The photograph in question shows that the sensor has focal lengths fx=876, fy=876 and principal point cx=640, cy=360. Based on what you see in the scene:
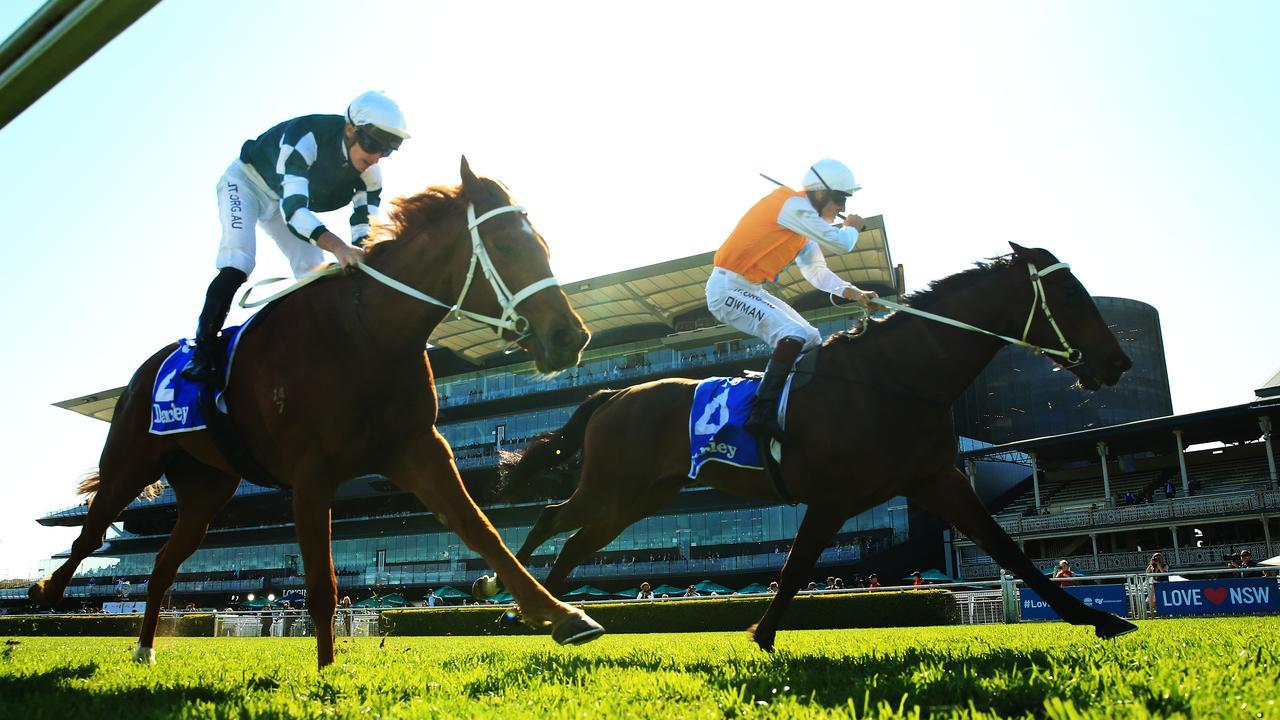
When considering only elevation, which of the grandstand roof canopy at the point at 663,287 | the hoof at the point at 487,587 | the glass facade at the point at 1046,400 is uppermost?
the grandstand roof canopy at the point at 663,287

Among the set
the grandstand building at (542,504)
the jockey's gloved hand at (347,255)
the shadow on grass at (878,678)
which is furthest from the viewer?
the grandstand building at (542,504)

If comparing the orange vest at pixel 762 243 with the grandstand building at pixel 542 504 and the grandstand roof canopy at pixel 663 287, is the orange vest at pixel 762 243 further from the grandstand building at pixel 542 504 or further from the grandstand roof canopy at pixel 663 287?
the grandstand roof canopy at pixel 663 287

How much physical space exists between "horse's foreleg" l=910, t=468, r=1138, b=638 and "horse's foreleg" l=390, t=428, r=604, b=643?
9.10 ft

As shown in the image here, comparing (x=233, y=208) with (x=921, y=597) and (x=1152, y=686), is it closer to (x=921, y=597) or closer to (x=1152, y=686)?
(x=1152, y=686)

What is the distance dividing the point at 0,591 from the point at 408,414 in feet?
277

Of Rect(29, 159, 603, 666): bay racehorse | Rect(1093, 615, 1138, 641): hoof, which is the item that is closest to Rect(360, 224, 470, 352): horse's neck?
Rect(29, 159, 603, 666): bay racehorse

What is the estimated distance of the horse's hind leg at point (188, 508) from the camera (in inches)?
215

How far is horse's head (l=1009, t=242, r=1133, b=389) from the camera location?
5.91 meters

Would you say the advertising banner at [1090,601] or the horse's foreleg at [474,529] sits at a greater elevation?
the horse's foreleg at [474,529]

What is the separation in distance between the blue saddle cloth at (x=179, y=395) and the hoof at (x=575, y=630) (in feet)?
7.56

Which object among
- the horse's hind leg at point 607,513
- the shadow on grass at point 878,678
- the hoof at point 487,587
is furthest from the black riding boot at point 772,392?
the hoof at point 487,587

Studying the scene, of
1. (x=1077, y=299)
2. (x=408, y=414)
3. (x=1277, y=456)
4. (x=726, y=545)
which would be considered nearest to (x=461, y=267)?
(x=408, y=414)

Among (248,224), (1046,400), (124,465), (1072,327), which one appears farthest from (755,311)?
(1046,400)

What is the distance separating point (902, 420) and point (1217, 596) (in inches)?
439
